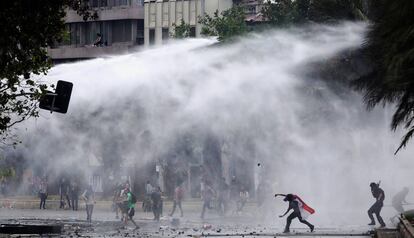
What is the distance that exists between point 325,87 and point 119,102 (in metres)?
9.16

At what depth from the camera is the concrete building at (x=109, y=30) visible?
8469cm

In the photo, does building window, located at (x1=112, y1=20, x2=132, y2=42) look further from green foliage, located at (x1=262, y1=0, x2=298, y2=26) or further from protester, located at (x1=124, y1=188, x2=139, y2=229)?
protester, located at (x1=124, y1=188, x2=139, y2=229)

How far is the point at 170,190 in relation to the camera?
57031 millimetres

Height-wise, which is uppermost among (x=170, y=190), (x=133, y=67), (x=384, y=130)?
(x=133, y=67)

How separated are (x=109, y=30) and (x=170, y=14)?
6549 millimetres

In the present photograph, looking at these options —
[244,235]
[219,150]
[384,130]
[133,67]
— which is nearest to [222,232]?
[244,235]

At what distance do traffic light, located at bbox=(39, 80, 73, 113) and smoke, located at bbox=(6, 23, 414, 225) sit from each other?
10.1 meters

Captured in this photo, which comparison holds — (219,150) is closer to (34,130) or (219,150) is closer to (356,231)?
(34,130)

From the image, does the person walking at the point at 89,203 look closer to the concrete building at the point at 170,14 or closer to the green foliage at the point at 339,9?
the green foliage at the point at 339,9

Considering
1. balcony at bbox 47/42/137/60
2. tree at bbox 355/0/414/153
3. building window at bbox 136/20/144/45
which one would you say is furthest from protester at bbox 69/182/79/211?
building window at bbox 136/20/144/45

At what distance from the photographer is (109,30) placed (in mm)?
86000

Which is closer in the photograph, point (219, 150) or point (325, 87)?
point (325, 87)

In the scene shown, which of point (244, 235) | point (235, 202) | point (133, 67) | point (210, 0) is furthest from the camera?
point (210, 0)

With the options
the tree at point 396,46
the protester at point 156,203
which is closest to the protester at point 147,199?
the protester at point 156,203
